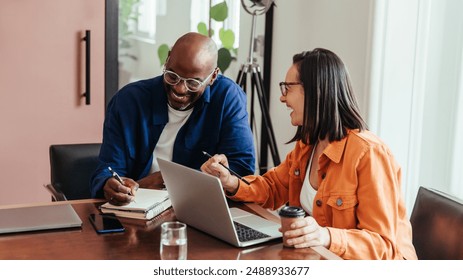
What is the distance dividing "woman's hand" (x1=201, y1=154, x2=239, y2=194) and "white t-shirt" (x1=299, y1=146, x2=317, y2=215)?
0.21 meters

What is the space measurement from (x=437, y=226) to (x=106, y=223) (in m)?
0.90

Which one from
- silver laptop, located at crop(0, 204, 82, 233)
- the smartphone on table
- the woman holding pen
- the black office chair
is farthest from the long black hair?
the black office chair

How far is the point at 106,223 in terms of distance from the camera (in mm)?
Answer: 1830

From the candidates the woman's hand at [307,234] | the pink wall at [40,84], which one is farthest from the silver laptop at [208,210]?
the pink wall at [40,84]

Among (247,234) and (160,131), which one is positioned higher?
(160,131)

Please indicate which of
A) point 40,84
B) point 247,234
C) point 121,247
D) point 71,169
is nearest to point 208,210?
point 247,234

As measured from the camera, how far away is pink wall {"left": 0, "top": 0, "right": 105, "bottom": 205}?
3477 millimetres

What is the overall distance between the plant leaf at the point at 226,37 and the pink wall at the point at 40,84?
2.33 feet

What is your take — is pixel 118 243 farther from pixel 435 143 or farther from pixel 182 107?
pixel 435 143

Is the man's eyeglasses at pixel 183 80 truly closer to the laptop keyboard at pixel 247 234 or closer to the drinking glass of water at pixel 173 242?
the laptop keyboard at pixel 247 234

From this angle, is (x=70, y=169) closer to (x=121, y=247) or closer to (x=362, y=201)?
(x=121, y=247)

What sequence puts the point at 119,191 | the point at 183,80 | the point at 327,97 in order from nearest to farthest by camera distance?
1. the point at 327,97
2. the point at 119,191
3. the point at 183,80

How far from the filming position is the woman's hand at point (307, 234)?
160cm
